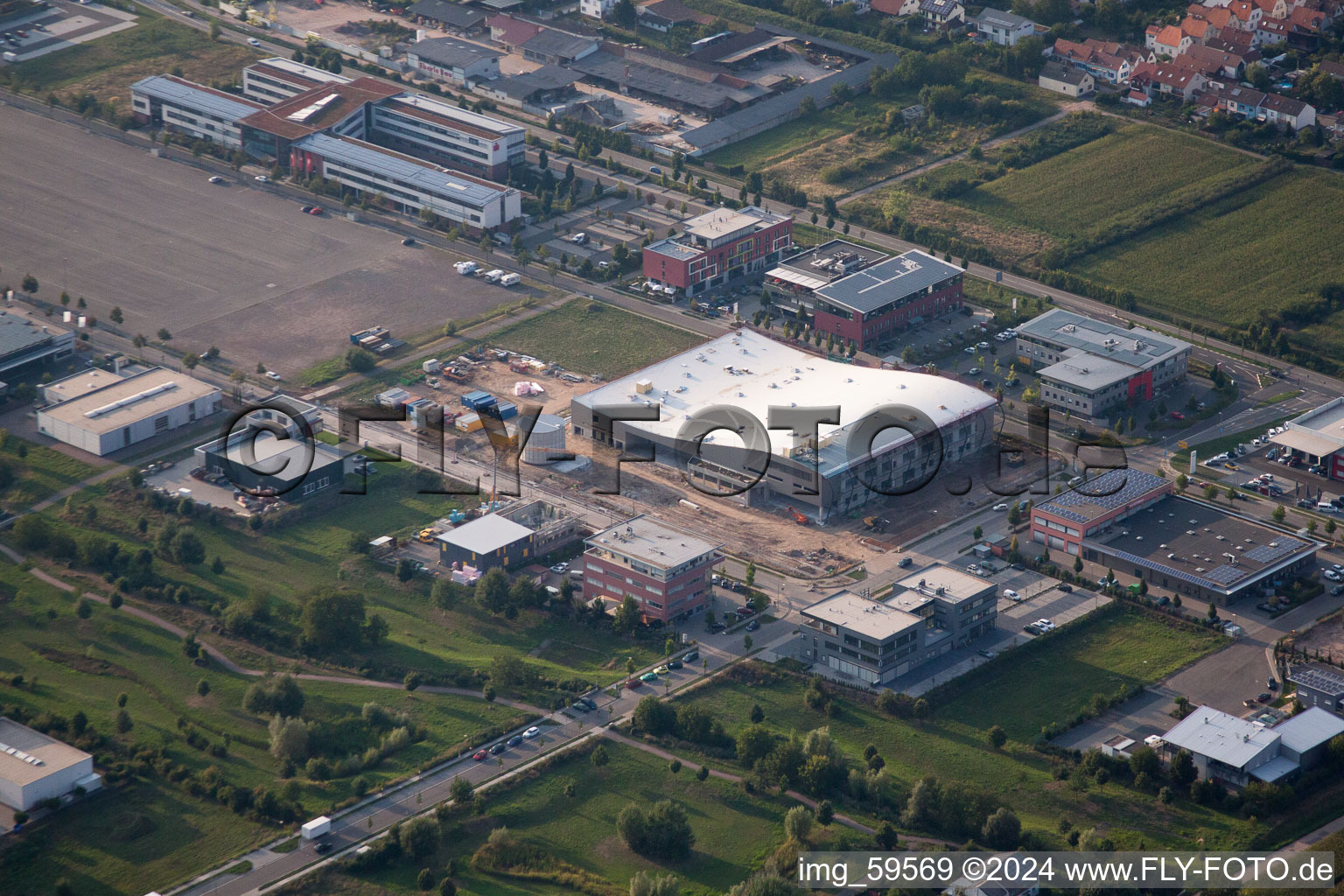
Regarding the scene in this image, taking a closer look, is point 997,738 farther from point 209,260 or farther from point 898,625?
point 209,260

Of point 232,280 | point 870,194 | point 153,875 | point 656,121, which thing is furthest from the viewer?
point 656,121

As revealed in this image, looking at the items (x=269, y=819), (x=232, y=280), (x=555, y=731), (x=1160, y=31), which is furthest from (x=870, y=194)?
(x=269, y=819)

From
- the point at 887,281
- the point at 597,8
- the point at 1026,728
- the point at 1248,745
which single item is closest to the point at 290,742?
the point at 1026,728

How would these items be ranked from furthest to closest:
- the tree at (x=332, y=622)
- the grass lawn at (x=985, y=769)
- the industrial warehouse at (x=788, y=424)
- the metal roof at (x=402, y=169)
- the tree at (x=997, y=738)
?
the metal roof at (x=402, y=169)
the industrial warehouse at (x=788, y=424)
the tree at (x=332, y=622)
the tree at (x=997, y=738)
the grass lawn at (x=985, y=769)

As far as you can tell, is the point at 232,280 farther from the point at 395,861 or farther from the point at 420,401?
the point at 395,861

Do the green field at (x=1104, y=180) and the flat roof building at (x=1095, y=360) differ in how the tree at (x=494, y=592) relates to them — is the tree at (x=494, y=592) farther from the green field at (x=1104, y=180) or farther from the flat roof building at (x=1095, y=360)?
the green field at (x=1104, y=180)

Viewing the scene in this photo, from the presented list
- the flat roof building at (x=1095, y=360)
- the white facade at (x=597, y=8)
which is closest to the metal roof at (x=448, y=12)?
the white facade at (x=597, y=8)

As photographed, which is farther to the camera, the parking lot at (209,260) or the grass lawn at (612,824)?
the parking lot at (209,260)
